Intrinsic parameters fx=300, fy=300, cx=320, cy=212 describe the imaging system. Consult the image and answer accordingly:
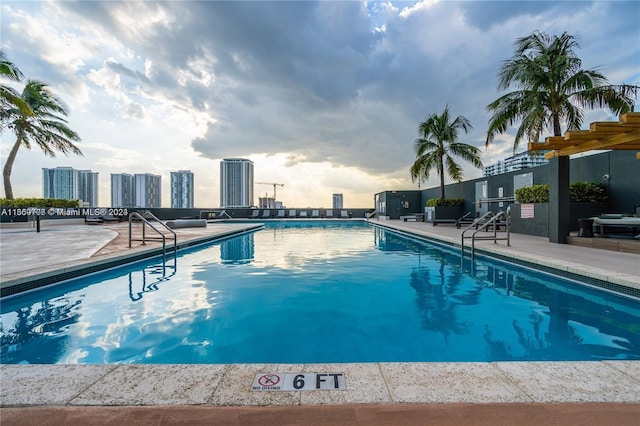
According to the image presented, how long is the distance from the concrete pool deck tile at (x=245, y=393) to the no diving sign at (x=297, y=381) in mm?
43

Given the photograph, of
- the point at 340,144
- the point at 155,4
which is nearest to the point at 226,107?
the point at 155,4

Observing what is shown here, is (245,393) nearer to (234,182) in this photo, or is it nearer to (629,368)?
(629,368)

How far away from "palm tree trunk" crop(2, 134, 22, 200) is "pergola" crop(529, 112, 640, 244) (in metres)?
26.3

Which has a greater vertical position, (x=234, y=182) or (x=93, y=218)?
(x=234, y=182)

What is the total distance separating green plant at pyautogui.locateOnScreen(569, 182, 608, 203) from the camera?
32.6 ft

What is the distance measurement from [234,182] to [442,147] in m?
44.8

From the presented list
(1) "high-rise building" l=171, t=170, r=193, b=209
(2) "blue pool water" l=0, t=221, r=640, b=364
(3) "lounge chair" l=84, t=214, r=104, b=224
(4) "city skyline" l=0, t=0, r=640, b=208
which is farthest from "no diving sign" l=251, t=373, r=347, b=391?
(1) "high-rise building" l=171, t=170, r=193, b=209

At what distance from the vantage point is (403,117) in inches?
715

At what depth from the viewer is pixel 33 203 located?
1742 cm

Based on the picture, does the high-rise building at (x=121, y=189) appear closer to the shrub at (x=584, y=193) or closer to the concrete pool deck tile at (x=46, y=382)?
the shrub at (x=584, y=193)

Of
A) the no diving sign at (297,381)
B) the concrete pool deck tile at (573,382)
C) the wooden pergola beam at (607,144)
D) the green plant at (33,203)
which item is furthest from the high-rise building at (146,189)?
the concrete pool deck tile at (573,382)

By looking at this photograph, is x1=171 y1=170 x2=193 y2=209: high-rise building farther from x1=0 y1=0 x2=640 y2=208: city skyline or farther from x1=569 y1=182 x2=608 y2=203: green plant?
x1=569 y1=182 x2=608 y2=203: green plant

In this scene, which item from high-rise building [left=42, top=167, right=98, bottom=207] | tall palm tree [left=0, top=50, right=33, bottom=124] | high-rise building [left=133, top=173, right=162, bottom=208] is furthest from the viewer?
high-rise building [left=133, top=173, right=162, bottom=208]

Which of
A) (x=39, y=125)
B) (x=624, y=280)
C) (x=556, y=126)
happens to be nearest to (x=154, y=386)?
(x=624, y=280)
